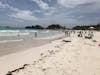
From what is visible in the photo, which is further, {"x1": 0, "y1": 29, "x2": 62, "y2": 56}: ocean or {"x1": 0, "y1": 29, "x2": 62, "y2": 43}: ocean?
{"x1": 0, "y1": 29, "x2": 62, "y2": 43}: ocean

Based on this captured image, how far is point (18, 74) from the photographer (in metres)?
4.34

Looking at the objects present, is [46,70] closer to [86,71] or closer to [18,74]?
[18,74]

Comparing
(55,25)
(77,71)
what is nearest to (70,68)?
(77,71)

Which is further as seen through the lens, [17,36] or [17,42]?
[17,36]

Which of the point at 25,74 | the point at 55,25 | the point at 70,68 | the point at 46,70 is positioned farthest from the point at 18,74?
the point at 55,25

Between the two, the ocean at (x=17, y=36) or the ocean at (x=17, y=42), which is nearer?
the ocean at (x=17, y=42)

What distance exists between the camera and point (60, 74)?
4.34 meters

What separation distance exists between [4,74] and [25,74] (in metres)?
0.71

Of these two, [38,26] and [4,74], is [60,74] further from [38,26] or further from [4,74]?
[38,26]

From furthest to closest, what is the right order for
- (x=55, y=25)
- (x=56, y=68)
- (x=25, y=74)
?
1. (x=55, y=25)
2. (x=56, y=68)
3. (x=25, y=74)

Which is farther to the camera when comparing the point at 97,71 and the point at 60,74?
the point at 97,71

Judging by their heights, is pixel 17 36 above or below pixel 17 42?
above

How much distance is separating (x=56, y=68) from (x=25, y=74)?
1209mm

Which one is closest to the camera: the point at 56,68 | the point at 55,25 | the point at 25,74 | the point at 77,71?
the point at 25,74
